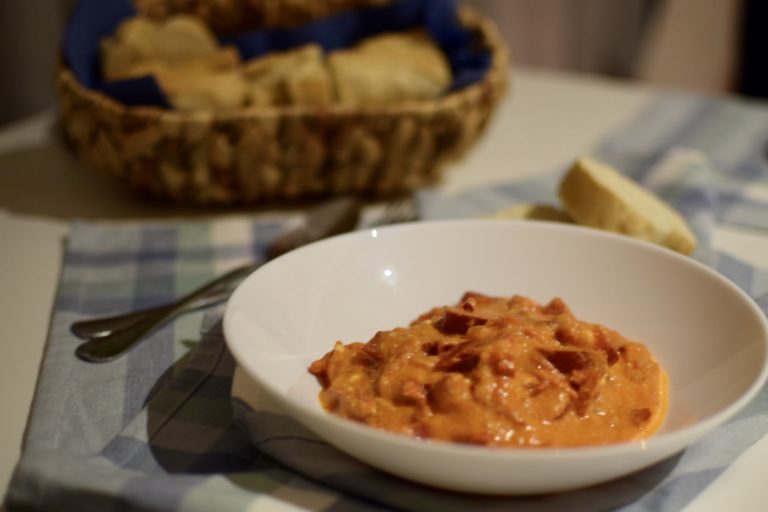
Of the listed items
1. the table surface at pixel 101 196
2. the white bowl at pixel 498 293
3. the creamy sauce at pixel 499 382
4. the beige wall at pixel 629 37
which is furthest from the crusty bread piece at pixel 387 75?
the beige wall at pixel 629 37

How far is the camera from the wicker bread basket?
6.04 feet

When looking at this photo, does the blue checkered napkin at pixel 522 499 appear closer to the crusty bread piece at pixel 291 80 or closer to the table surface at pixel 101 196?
the table surface at pixel 101 196

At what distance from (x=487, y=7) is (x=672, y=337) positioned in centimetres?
350

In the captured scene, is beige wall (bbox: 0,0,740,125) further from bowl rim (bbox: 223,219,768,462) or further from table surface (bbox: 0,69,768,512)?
bowl rim (bbox: 223,219,768,462)

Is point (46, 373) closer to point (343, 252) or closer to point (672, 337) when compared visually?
point (343, 252)

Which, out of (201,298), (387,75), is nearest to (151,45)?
(387,75)

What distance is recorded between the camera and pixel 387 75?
2041 millimetres

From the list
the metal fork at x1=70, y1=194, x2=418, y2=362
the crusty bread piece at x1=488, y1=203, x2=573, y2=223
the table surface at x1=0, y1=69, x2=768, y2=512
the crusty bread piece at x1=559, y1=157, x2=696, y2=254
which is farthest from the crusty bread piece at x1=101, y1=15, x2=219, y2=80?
the crusty bread piece at x1=559, y1=157, x2=696, y2=254

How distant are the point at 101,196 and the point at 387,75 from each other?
808 millimetres

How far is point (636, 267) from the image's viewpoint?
1.33 metres

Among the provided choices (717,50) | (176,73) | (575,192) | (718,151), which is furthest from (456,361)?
(717,50)

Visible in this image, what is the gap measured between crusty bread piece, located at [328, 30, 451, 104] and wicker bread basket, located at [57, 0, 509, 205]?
7 cm

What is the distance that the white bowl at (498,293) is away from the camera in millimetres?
896

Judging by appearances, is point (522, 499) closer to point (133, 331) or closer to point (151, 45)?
point (133, 331)
